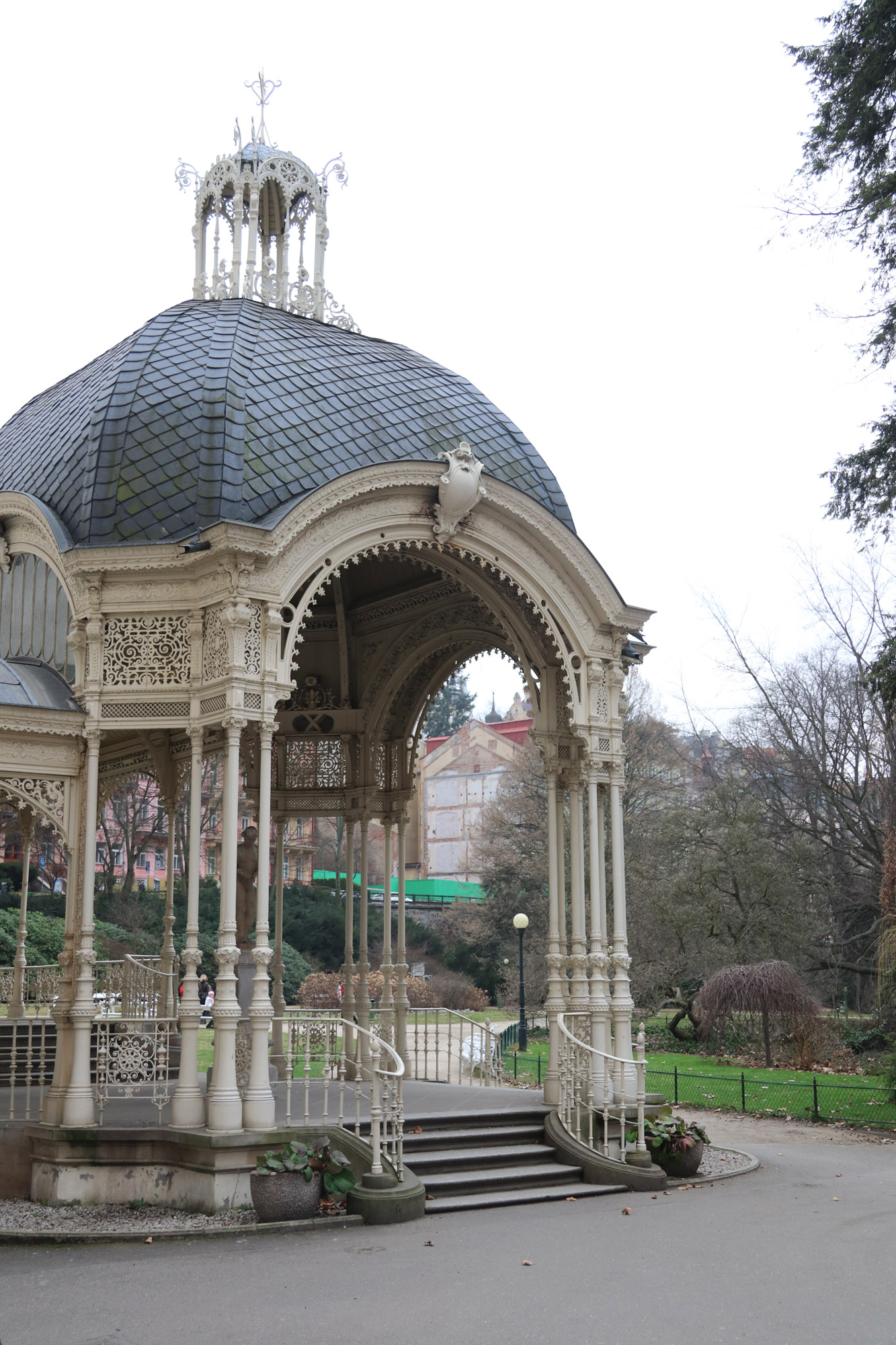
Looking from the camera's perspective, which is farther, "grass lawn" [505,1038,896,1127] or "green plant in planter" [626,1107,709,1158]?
"grass lawn" [505,1038,896,1127]

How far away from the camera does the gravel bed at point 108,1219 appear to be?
29.0 feet

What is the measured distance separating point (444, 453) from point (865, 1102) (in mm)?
11963

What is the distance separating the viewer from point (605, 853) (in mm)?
31359

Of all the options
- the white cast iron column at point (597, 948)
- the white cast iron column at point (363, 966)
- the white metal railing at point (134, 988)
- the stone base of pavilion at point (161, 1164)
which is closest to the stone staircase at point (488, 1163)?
the stone base of pavilion at point (161, 1164)

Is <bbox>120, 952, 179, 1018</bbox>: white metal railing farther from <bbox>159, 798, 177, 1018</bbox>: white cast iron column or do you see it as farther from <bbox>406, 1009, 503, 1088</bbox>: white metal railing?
<bbox>406, 1009, 503, 1088</bbox>: white metal railing

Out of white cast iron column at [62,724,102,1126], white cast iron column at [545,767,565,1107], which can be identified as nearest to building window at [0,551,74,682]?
white cast iron column at [62,724,102,1126]

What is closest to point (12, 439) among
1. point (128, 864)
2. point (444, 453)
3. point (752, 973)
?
point (444, 453)

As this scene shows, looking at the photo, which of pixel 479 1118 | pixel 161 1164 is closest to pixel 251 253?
pixel 479 1118

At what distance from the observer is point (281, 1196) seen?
351 inches

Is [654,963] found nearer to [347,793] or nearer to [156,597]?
[347,793]

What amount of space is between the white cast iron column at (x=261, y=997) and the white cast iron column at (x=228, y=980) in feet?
0.42

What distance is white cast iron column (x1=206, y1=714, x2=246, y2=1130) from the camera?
949 centimetres

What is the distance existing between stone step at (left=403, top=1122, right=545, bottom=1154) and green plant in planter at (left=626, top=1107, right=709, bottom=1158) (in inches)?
33.2

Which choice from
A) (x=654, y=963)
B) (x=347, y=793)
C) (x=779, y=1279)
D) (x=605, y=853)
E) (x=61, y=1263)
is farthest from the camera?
(x=605, y=853)
